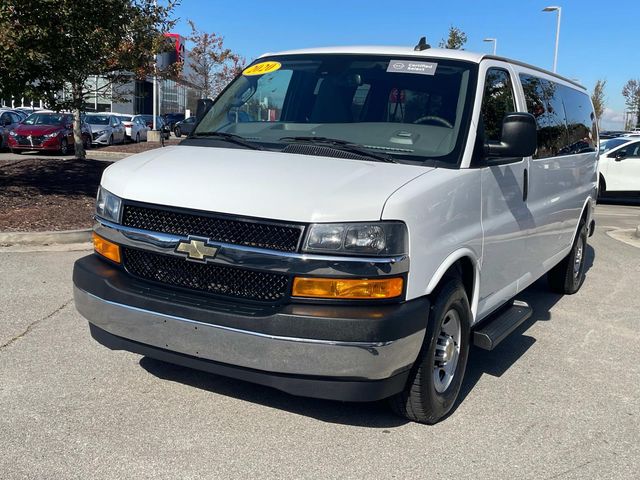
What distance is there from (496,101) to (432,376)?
199 cm

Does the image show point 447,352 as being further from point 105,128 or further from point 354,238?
point 105,128

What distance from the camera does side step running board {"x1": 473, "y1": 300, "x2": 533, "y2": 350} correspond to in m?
4.14

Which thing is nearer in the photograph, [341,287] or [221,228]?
[341,287]

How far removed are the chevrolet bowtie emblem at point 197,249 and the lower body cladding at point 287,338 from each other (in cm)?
23

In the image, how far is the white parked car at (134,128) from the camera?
3206 centimetres

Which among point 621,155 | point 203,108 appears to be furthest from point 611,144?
point 203,108

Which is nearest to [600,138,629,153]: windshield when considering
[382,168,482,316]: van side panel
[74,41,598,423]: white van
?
[74,41,598,423]: white van

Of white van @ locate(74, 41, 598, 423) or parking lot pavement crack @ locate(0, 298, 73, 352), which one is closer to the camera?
white van @ locate(74, 41, 598, 423)

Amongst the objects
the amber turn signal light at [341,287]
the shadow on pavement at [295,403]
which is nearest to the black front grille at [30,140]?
the shadow on pavement at [295,403]

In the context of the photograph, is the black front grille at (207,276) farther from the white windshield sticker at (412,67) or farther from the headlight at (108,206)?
the white windshield sticker at (412,67)

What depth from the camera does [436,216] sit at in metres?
3.47

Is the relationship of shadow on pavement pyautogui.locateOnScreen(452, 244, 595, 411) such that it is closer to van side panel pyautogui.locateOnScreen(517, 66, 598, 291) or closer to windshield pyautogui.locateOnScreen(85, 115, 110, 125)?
van side panel pyautogui.locateOnScreen(517, 66, 598, 291)

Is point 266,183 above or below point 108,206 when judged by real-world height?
above

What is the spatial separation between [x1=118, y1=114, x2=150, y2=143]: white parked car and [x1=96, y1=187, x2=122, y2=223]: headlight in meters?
28.5
